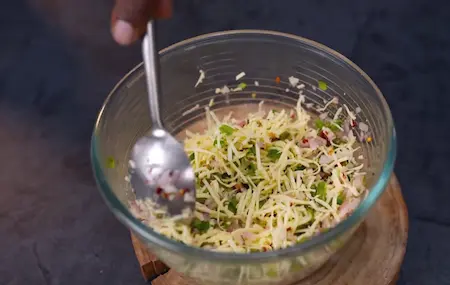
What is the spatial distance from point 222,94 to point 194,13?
426mm

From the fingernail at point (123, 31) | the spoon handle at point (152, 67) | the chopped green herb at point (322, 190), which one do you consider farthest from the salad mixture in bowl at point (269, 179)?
the fingernail at point (123, 31)

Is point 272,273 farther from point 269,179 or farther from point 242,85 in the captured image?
point 242,85

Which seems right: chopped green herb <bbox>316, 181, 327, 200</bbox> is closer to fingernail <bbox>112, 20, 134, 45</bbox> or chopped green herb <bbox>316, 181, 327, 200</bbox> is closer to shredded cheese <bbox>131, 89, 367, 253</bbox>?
shredded cheese <bbox>131, 89, 367, 253</bbox>

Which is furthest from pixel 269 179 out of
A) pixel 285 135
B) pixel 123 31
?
pixel 123 31

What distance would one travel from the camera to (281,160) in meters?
0.97

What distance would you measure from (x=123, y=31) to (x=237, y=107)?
39 cm

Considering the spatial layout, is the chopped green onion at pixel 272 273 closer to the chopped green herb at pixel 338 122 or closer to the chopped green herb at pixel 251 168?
the chopped green herb at pixel 251 168

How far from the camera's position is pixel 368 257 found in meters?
0.94

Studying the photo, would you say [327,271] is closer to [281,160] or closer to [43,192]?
[281,160]

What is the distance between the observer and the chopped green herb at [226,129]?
1022 mm

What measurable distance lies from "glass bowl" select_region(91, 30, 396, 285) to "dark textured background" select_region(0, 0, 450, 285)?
23 cm

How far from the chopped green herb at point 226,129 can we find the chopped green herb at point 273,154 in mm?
75

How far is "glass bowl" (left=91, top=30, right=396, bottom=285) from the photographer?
80cm

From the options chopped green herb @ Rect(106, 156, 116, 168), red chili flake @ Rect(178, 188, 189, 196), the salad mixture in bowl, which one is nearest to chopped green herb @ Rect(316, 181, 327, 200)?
the salad mixture in bowl
